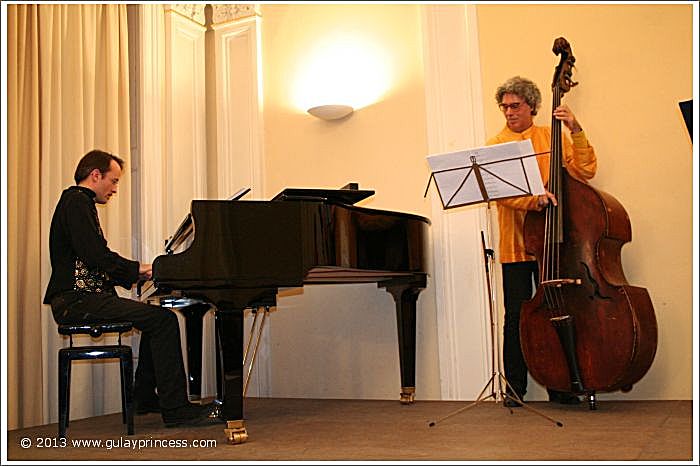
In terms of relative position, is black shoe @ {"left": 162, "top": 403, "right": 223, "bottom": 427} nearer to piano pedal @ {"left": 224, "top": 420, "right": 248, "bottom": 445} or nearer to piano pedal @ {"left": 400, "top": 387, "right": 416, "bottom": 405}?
piano pedal @ {"left": 224, "top": 420, "right": 248, "bottom": 445}

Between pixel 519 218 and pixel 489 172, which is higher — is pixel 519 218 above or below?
below

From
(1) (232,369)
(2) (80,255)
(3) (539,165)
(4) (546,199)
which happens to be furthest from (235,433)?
(3) (539,165)

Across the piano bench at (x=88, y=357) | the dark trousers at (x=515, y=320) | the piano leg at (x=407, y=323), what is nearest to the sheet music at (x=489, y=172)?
the dark trousers at (x=515, y=320)

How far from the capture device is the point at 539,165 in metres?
3.80

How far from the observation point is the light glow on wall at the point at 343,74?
482 cm

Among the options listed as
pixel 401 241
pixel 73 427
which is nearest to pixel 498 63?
pixel 401 241

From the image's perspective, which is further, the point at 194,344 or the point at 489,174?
the point at 194,344

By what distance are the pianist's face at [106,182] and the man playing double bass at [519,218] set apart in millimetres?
1839

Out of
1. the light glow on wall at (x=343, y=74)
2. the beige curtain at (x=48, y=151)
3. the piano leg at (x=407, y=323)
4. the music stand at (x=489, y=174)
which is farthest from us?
the light glow on wall at (x=343, y=74)

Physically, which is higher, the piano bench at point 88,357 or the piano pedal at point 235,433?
the piano bench at point 88,357

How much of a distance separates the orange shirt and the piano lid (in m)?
0.72

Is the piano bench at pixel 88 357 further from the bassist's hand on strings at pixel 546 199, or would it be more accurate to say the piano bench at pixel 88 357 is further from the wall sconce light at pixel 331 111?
the wall sconce light at pixel 331 111

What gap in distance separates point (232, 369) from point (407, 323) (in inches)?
55.3

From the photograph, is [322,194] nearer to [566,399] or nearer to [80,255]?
[80,255]
